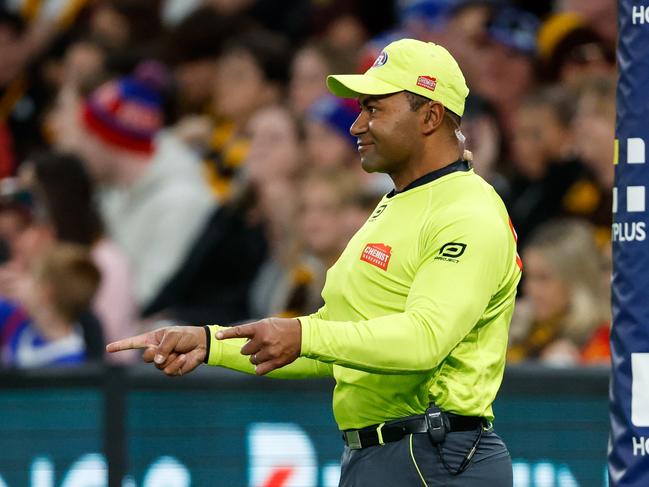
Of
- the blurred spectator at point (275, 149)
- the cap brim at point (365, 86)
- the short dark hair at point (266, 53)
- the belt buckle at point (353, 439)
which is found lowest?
the belt buckle at point (353, 439)

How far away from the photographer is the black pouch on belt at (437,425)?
4508 mm

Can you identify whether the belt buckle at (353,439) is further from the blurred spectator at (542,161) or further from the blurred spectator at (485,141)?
the blurred spectator at (485,141)

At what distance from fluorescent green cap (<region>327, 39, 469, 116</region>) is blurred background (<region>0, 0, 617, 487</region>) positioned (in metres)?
2.81

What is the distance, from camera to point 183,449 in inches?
290

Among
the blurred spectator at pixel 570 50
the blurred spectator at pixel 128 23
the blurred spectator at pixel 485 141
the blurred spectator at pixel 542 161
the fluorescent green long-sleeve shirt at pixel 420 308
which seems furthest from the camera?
the blurred spectator at pixel 128 23

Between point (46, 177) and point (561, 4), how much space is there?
3928 millimetres

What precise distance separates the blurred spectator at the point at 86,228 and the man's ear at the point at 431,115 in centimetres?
443

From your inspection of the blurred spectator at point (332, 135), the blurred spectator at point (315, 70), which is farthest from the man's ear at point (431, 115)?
the blurred spectator at point (315, 70)

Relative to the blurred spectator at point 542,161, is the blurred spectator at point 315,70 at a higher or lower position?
higher

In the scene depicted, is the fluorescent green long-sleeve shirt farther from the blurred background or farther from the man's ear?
the blurred background

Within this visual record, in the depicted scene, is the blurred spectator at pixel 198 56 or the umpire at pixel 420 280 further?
the blurred spectator at pixel 198 56

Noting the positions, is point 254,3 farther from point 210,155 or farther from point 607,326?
Result: point 607,326

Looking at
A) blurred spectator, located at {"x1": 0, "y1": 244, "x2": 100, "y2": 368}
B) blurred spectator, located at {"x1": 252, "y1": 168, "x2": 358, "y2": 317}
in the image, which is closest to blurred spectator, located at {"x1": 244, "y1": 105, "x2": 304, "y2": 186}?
blurred spectator, located at {"x1": 252, "y1": 168, "x2": 358, "y2": 317}

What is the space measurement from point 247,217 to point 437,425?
4.86 meters
